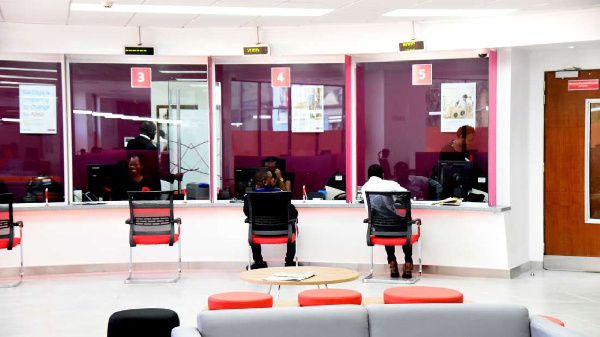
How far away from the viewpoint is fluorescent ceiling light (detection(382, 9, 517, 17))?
A: 930 cm

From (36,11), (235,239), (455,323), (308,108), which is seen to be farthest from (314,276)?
(308,108)

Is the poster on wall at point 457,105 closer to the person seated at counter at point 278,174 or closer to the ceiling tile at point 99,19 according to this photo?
the person seated at counter at point 278,174

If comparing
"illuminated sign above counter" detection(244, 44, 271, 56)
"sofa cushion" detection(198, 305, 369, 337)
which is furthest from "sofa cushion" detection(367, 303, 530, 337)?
"illuminated sign above counter" detection(244, 44, 271, 56)

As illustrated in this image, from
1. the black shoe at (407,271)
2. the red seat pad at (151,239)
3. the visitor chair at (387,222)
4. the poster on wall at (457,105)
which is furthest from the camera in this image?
the poster on wall at (457,105)

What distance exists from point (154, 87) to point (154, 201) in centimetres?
176

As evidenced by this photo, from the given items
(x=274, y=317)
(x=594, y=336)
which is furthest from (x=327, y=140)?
(x=274, y=317)

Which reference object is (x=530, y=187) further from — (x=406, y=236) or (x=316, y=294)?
(x=316, y=294)

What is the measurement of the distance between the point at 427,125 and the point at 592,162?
213 centimetres

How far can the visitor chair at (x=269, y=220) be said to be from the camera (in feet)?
32.3

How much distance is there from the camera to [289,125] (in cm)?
1145

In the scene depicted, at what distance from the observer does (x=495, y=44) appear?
992 centimetres

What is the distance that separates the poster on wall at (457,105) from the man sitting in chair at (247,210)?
92.3 inches

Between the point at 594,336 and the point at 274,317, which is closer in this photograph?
the point at 274,317

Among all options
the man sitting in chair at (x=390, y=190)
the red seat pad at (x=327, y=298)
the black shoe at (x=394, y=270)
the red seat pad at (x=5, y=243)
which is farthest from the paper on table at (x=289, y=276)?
the red seat pad at (x=5, y=243)
